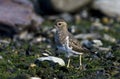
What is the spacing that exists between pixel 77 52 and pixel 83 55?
778 millimetres

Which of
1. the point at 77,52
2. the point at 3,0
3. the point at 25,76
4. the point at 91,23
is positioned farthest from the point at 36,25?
the point at 25,76

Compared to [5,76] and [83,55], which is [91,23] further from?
[5,76]

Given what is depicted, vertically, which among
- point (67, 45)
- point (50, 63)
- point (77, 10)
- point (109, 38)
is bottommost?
point (50, 63)

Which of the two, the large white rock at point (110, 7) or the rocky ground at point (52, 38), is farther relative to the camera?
the large white rock at point (110, 7)

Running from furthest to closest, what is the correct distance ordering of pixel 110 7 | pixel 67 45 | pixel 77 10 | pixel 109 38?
1. pixel 77 10
2. pixel 110 7
3. pixel 109 38
4. pixel 67 45

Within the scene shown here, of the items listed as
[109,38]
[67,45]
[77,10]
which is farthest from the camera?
[77,10]

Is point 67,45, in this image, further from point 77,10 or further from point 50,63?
point 77,10

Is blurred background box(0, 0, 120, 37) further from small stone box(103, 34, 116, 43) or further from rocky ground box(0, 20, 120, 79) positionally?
rocky ground box(0, 20, 120, 79)

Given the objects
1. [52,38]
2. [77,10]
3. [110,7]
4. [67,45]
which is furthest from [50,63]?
[77,10]

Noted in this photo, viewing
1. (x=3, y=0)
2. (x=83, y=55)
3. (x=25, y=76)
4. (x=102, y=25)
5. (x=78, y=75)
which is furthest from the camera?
(x=102, y=25)

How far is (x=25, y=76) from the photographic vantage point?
8750mm

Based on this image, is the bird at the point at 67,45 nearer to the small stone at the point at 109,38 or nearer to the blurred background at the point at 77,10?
the small stone at the point at 109,38

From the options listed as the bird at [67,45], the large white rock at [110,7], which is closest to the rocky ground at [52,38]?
the large white rock at [110,7]

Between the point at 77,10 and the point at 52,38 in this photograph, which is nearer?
the point at 52,38
